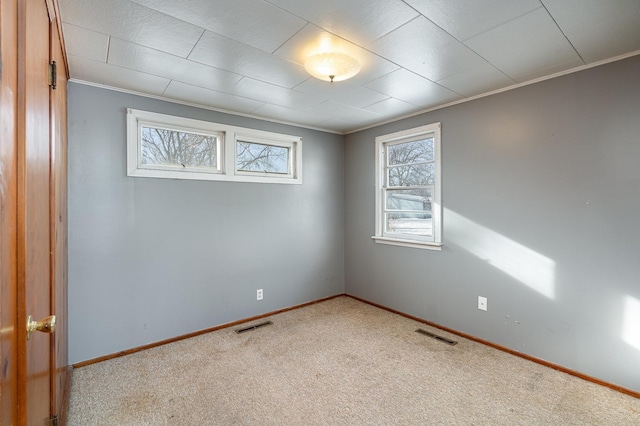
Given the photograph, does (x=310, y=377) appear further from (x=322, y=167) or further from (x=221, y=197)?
(x=322, y=167)

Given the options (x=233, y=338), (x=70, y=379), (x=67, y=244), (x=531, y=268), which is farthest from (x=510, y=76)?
(x=70, y=379)

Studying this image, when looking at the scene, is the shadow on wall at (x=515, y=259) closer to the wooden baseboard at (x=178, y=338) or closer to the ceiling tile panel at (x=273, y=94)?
the ceiling tile panel at (x=273, y=94)

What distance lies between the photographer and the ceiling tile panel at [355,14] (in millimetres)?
1593

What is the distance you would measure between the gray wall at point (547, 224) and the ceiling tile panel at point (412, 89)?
257 millimetres

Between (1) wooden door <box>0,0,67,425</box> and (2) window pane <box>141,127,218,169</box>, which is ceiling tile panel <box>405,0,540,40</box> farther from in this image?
(2) window pane <box>141,127,218,169</box>

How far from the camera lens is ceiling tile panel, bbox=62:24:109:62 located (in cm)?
183

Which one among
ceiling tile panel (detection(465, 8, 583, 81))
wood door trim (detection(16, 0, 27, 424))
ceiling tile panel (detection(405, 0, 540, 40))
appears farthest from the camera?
ceiling tile panel (detection(465, 8, 583, 81))

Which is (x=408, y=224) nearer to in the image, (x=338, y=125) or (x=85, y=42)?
(x=338, y=125)

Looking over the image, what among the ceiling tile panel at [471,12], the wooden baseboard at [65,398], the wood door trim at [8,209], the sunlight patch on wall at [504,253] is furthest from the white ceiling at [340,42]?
the wooden baseboard at [65,398]

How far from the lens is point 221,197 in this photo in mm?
3309

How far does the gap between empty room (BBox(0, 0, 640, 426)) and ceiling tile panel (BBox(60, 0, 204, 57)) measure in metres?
0.01

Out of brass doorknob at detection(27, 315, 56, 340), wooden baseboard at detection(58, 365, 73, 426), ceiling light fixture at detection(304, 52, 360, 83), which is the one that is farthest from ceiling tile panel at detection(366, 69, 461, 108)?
wooden baseboard at detection(58, 365, 73, 426)

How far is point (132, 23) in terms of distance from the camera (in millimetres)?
1759

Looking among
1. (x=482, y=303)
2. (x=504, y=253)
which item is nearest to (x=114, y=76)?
(x=504, y=253)
